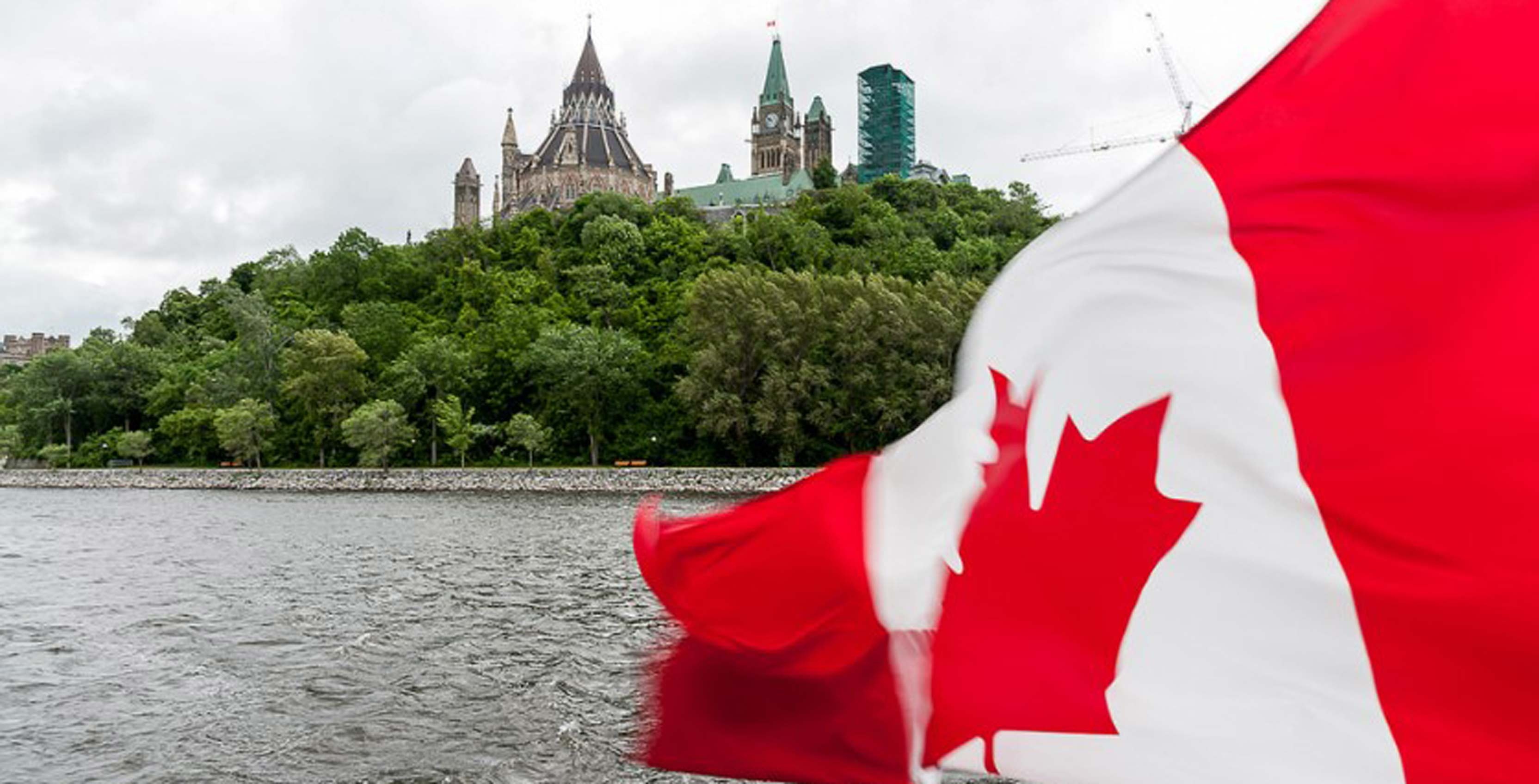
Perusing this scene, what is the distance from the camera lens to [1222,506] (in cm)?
377

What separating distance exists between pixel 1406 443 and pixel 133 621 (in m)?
23.6

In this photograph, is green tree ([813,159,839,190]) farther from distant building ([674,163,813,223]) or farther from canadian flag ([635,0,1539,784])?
canadian flag ([635,0,1539,784])

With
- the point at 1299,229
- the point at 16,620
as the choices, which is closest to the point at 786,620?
the point at 1299,229

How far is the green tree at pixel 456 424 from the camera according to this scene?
258 feet

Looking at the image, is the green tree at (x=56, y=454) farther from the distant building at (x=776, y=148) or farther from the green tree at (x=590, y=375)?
the distant building at (x=776, y=148)

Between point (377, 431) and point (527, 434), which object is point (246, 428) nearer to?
point (377, 431)

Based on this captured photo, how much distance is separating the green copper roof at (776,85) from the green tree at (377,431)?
119 m

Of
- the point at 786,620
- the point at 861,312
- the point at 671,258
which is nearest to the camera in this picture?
the point at 786,620

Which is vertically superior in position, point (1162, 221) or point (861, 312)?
point (861, 312)

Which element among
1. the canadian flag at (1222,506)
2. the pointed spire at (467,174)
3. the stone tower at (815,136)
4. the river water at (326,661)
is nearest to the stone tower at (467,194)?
the pointed spire at (467,174)

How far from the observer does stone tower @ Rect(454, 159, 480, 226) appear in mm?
172125

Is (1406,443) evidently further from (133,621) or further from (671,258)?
(671,258)

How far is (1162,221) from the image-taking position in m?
4.04

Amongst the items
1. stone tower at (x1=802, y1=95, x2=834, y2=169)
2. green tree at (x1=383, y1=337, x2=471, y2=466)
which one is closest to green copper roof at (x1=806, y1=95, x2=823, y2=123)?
stone tower at (x1=802, y1=95, x2=834, y2=169)
